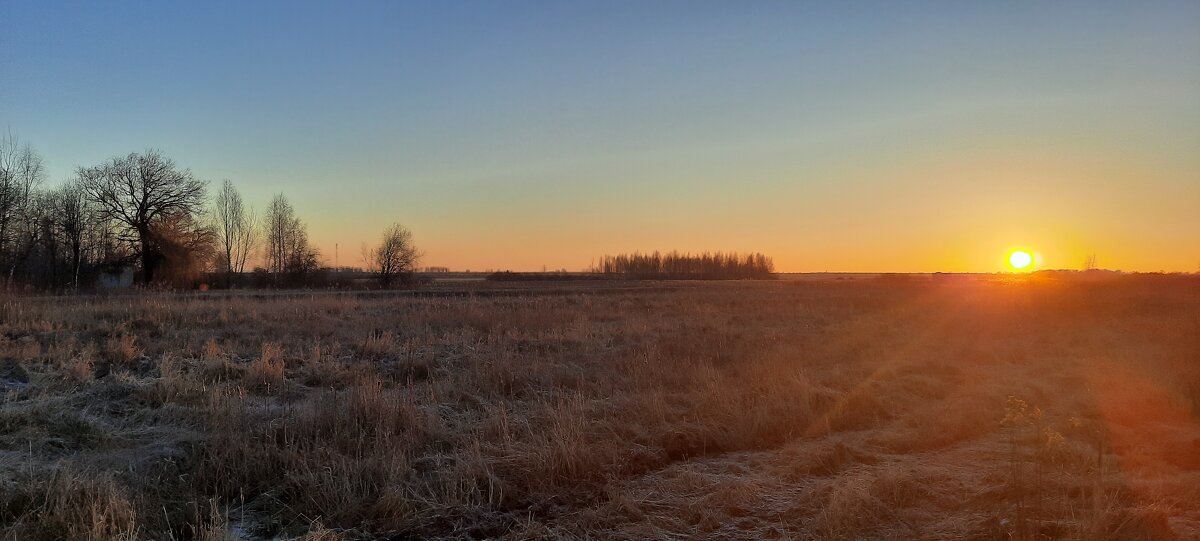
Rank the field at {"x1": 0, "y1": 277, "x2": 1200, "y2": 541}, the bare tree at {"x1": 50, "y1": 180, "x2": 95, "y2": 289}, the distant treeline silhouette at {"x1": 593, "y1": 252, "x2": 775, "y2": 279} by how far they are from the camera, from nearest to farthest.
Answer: the field at {"x1": 0, "y1": 277, "x2": 1200, "y2": 541}, the bare tree at {"x1": 50, "y1": 180, "x2": 95, "y2": 289}, the distant treeline silhouette at {"x1": 593, "y1": 252, "x2": 775, "y2": 279}

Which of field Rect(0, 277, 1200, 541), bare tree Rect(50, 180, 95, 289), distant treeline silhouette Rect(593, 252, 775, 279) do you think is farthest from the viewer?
distant treeline silhouette Rect(593, 252, 775, 279)

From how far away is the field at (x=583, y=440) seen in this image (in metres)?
4.63

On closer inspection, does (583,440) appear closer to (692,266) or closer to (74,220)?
(74,220)

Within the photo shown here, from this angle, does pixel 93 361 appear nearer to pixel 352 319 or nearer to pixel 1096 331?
pixel 352 319

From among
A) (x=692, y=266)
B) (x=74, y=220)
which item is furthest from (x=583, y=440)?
(x=692, y=266)

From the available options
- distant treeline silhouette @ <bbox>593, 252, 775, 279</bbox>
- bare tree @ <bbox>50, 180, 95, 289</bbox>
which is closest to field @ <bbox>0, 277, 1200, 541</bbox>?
bare tree @ <bbox>50, 180, 95, 289</bbox>

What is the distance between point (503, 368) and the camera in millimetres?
10031

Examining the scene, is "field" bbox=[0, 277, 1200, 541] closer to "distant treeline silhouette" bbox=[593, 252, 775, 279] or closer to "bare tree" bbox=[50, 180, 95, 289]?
"bare tree" bbox=[50, 180, 95, 289]

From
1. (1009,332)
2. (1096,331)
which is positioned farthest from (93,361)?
(1096,331)

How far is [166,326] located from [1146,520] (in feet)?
61.5

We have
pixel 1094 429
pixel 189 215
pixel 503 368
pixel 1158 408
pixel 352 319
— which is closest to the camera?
pixel 1094 429

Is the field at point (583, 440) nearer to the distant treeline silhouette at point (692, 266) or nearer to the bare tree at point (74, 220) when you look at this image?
the bare tree at point (74, 220)

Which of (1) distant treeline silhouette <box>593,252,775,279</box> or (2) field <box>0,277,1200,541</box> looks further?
(1) distant treeline silhouette <box>593,252,775,279</box>

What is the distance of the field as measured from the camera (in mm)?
4629
